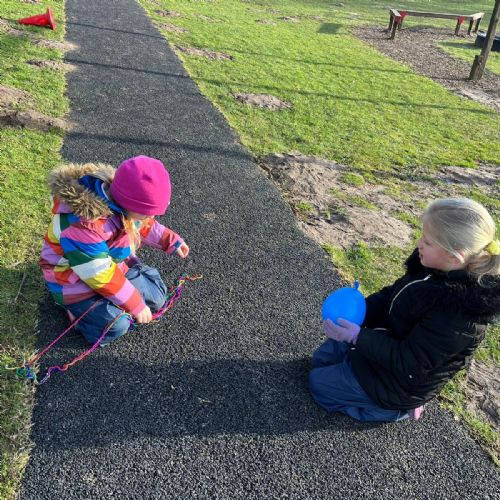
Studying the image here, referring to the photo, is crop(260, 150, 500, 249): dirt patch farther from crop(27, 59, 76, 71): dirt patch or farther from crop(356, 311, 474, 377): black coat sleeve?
crop(27, 59, 76, 71): dirt patch

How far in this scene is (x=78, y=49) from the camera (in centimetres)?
920

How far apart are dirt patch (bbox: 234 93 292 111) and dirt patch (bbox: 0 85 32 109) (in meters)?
3.36

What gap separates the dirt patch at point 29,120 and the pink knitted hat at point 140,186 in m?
3.69

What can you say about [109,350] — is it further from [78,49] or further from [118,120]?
[78,49]

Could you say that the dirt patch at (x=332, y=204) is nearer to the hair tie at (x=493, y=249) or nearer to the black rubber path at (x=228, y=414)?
the black rubber path at (x=228, y=414)

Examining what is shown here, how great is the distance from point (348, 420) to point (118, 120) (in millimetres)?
5166

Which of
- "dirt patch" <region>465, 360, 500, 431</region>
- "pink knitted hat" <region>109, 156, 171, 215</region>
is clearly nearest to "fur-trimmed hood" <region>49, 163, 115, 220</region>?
"pink knitted hat" <region>109, 156, 171, 215</region>

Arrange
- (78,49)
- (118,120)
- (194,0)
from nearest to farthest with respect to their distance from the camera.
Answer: (118,120) → (78,49) → (194,0)

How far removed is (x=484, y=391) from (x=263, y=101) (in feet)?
20.4

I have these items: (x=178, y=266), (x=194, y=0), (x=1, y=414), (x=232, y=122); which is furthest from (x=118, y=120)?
(x=194, y=0)

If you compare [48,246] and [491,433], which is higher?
[48,246]

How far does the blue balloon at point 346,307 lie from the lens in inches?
111

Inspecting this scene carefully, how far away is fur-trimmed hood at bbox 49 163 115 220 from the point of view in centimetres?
265

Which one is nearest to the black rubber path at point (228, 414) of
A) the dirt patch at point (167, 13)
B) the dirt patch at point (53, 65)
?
the dirt patch at point (53, 65)
